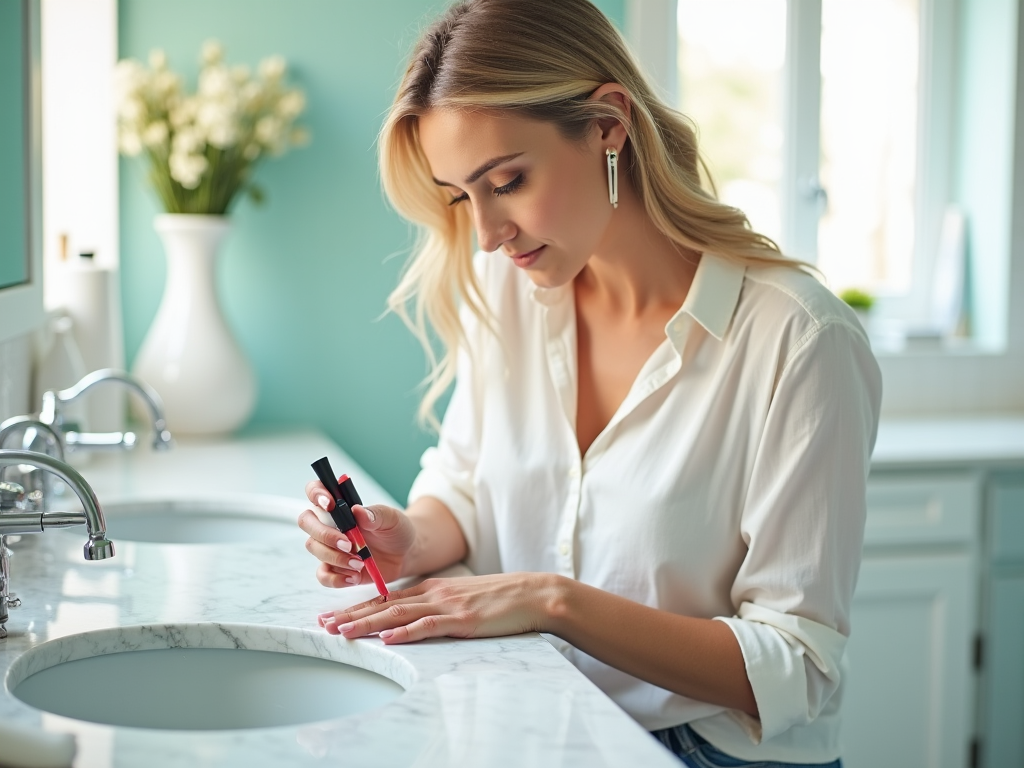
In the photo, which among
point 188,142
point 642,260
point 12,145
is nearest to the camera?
point 642,260

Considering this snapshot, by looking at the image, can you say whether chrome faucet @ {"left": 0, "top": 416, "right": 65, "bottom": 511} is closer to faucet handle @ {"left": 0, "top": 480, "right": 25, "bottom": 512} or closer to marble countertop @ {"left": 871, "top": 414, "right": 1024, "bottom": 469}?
faucet handle @ {"left": 0, "top": 480, "right": 25, "bottom": 512}

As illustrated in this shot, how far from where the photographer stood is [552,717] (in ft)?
3.01

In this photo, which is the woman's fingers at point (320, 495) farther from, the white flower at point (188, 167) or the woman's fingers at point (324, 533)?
the white flower at point (188, 167)

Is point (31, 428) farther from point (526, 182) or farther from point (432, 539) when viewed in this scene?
point (526, 182)

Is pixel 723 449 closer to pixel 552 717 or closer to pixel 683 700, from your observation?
pixel 683 700

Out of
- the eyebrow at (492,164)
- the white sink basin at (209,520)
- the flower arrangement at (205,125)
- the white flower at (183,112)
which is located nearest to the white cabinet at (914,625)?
the white sink basin at (209,520)

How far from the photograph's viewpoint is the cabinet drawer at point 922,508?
2.43 meters

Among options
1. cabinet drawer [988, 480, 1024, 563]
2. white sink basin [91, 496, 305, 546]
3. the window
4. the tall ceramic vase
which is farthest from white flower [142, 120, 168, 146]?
cabinet drawer [988, 480, 1024, 563]

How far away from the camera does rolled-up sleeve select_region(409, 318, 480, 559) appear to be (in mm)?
1611

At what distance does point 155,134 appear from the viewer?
2.35 meters

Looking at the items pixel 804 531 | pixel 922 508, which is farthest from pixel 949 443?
pixel 804 531

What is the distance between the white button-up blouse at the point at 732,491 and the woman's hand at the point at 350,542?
21 centimetres

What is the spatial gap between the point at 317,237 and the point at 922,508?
1.50 m

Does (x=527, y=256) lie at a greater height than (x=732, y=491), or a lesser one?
greater
